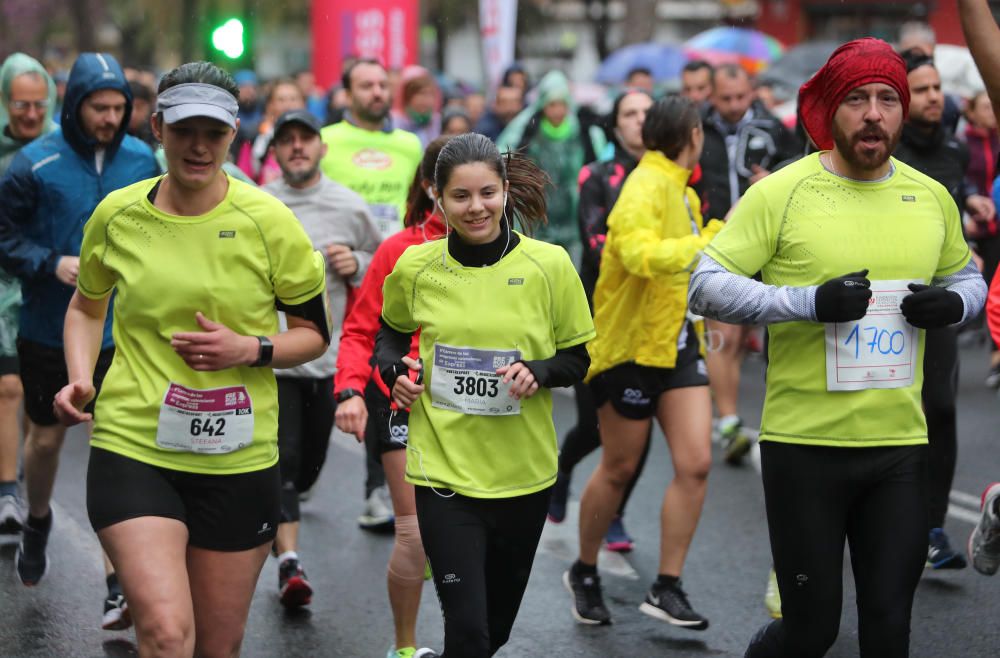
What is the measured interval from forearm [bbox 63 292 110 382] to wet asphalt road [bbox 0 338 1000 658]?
5.89ft

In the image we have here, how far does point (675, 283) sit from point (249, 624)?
2.26 meters

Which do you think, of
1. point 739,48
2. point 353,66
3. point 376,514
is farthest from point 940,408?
point 739,48

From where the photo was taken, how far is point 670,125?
253 inches

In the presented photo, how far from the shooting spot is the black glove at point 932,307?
14.4 feet

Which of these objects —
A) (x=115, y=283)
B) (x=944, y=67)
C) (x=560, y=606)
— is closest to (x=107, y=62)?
(x=115, y=283)

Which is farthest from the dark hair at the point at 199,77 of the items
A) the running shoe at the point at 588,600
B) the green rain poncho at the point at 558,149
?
the green rain poncho at the point at 558,149

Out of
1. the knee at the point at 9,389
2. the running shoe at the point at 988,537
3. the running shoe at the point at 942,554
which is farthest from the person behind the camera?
the knee at the point at 9,389

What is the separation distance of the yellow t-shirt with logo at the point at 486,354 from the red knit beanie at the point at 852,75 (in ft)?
2.94

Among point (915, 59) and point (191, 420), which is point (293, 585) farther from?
point (915, 59)

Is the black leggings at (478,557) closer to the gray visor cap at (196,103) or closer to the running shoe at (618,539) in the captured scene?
the gray visor cap at (196,103)

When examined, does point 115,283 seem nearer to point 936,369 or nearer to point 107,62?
point 107,62

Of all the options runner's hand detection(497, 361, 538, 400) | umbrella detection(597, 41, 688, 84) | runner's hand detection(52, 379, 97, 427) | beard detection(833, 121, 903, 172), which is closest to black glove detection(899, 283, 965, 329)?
beard detection(833, 121, 903, 172)

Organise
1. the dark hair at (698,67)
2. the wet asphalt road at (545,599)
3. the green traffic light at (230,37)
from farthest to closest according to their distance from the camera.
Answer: the dark hair at (698,67)
the green traffic light at (230,37)
the wet asphalt road at (545,599)

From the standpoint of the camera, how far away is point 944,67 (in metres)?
16.7
